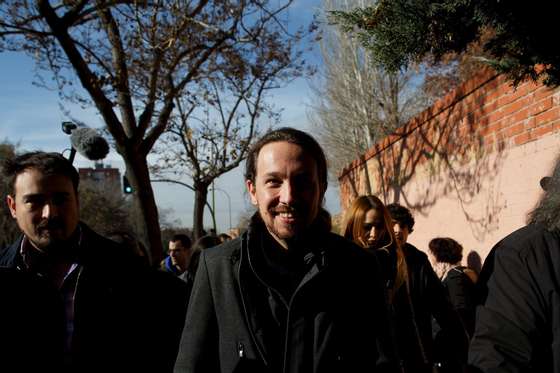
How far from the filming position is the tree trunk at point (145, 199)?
9305mm

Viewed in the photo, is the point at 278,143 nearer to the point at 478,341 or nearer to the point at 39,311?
the point at 478,341

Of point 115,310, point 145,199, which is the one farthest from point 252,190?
point 145,199

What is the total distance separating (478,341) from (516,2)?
1.72 m

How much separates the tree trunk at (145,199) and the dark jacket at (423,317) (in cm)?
664

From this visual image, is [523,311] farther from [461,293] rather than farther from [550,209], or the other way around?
[461,293]

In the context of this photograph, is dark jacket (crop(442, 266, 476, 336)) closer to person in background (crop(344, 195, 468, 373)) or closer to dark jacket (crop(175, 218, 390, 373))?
person in background (crop(344, 195, 468, 373))

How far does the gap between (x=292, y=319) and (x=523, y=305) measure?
750 mm

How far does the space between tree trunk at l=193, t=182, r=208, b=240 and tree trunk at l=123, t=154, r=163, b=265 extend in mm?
7542

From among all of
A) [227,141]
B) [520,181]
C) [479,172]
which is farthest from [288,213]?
[227,141]

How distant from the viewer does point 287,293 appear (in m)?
1.84

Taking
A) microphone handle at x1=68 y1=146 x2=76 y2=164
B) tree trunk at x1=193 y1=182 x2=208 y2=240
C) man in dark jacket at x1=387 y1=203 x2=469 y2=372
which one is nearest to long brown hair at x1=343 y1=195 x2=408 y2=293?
man in dark jacket at x1=387 y1=203 x2=469 y2=372

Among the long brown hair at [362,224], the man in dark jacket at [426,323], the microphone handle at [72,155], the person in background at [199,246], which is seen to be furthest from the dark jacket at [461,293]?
the microphone handle at [72,155]

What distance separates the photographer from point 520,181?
504 cm

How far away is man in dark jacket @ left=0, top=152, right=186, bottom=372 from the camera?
2078mm
